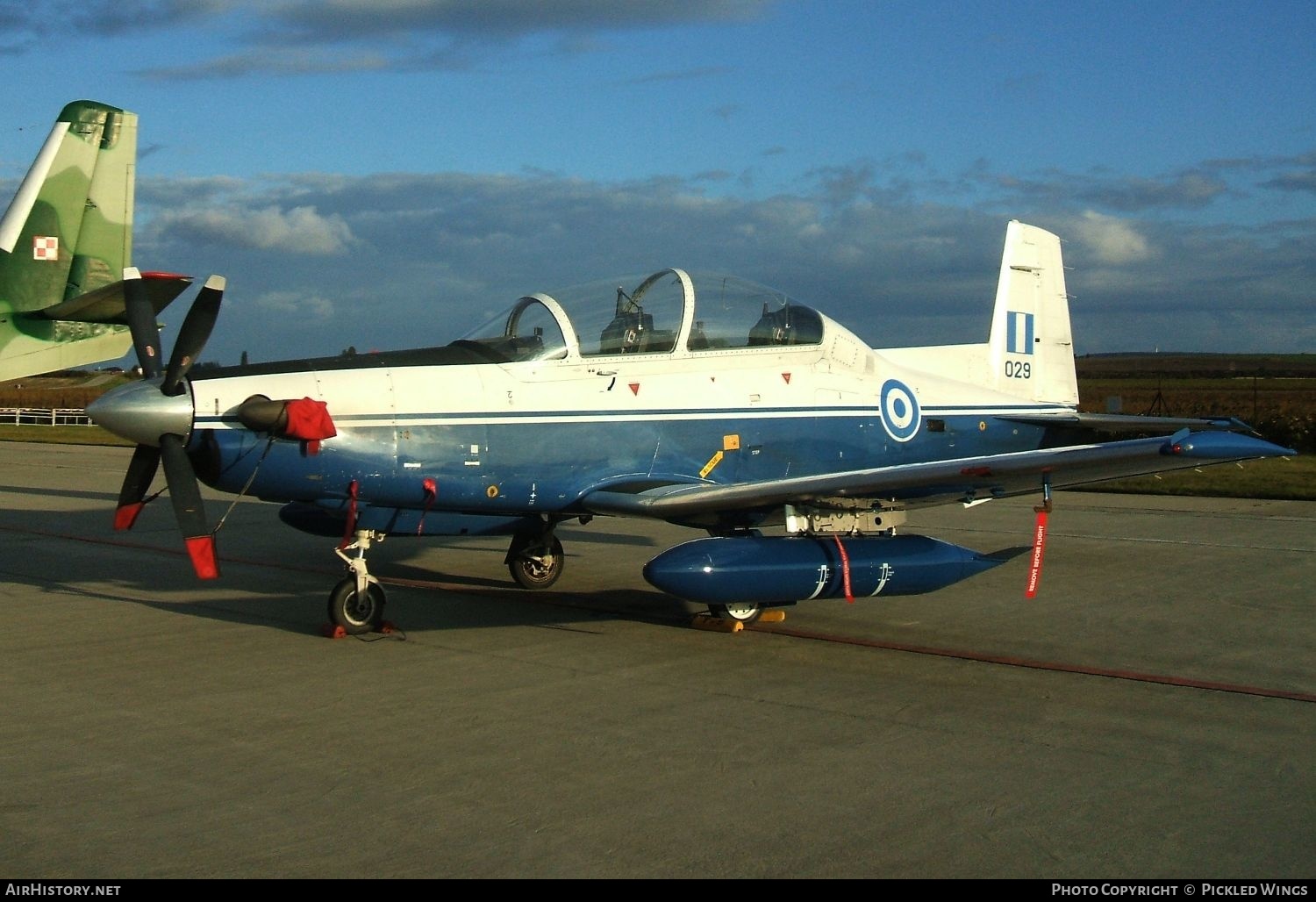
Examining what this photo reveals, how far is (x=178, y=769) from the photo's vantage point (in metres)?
5.02

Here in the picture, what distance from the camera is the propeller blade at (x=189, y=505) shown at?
7195 millimetres

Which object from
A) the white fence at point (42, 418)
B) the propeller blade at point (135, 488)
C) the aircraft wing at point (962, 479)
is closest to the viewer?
the aircraft wing at point (962, 479)

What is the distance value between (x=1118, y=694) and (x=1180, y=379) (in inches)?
3203

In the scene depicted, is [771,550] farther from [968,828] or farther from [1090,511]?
[1090,511]

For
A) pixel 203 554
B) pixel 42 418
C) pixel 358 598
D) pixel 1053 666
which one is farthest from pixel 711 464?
→ pixel 42 418

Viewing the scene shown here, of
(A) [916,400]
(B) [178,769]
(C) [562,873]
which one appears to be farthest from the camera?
(A) [916,400]

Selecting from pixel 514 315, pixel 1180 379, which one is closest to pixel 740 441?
pixel 514 315

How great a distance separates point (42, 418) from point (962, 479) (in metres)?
47.6

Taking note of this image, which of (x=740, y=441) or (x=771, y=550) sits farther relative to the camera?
(x=740, y=441)

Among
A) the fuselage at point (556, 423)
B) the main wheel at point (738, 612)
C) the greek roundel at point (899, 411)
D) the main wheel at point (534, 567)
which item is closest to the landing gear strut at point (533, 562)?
the main wheel at point (534, 567)

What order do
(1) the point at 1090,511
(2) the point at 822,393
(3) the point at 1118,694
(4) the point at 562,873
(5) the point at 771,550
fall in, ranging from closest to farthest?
(4) the point at 562,873 < (3) the point at 1118,694 < (5) the point at 771,550 < (2) the point at 822,393 < (1) the point at 1090,511

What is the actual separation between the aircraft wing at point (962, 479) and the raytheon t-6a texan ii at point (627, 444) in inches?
0.7

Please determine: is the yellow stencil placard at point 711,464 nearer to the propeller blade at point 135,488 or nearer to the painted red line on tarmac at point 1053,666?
the painted red line on tarmac at point 1053,666

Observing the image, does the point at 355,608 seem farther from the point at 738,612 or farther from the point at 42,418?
the point at 42,418
